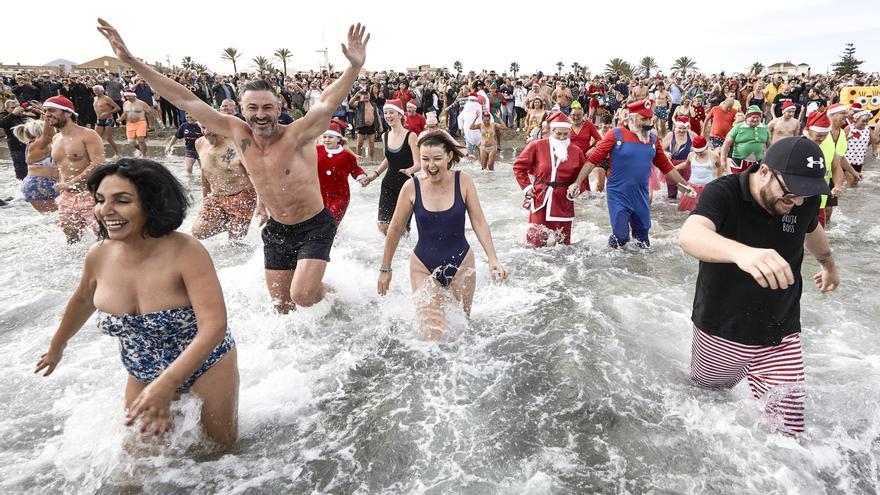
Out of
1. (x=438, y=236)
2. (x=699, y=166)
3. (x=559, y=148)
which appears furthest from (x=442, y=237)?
(x=699, y=166)

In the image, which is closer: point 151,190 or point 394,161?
point 151,190

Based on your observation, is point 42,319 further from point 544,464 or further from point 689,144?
point 689,144

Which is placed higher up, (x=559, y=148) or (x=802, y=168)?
(x=802, y=168)

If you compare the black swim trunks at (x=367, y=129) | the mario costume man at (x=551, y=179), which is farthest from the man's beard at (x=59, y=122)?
the black swim trunks at (x=367, y=129)

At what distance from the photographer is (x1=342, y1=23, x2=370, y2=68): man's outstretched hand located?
3820 millimetres

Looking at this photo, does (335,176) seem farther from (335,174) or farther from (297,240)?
(297,240)

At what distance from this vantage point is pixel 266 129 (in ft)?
12.6

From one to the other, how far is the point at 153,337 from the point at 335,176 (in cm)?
364

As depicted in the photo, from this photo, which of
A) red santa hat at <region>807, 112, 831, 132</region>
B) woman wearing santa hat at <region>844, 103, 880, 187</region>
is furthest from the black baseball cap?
woman wearing santa hat at <region>844, 103, 880, 187</region>

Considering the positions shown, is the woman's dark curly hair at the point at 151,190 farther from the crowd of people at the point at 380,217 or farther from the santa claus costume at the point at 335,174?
the santa claus costume at the point at 335,174

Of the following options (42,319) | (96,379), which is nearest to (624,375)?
(96,379)

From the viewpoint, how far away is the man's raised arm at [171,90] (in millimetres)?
3508

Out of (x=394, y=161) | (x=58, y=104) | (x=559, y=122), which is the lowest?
(x=394, y=161)

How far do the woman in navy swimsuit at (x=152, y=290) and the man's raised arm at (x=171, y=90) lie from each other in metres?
1.65
